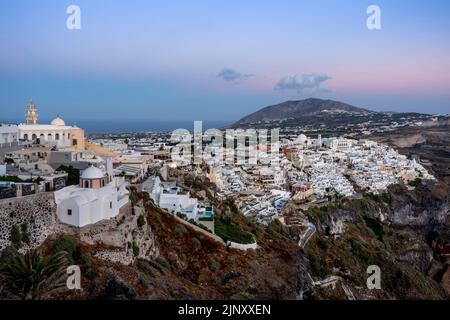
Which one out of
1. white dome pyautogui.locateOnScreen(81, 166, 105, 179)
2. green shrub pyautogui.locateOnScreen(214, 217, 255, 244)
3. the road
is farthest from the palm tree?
the road

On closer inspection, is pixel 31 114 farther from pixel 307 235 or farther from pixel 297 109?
pixel 297 109

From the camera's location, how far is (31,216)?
444 inches

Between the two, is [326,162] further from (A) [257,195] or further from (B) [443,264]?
(A) [257,195]

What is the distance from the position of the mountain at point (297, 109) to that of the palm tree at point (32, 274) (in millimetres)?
141684

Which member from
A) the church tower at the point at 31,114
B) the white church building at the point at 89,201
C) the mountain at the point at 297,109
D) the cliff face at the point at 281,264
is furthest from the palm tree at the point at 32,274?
the mountain at the point at 297,109

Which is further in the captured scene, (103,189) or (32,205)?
(103,189)

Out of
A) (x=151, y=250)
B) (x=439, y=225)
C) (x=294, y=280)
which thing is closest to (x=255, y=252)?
(x=294, y=280)

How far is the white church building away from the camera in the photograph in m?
11.7

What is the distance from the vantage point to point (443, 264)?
111 ft

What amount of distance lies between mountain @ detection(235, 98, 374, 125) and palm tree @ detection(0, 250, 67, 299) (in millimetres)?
141684

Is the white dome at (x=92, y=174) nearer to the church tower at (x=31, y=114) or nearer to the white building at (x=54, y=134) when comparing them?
the white building at (x=54, y=134)

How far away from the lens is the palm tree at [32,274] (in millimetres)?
9609

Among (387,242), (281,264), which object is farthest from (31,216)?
(387,242)
